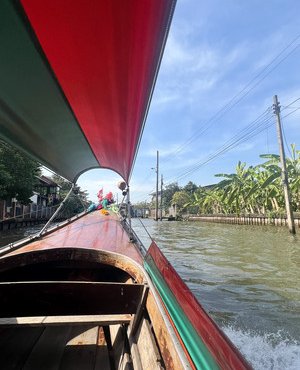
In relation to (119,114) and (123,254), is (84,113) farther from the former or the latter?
(123,254)

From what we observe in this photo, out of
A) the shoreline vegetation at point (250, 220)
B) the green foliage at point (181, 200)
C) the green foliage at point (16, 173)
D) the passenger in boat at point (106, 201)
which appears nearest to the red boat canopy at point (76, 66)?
the passenger in boat at point (106, 201)

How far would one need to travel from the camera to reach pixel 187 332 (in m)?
1.14

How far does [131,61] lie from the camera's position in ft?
5.82

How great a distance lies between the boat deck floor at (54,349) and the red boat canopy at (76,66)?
1654mm

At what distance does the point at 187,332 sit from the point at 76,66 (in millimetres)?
1628

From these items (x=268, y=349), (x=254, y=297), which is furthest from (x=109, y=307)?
(x=254, y=297)

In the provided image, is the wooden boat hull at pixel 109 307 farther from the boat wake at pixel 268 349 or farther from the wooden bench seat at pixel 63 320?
the boat wake at pixel 268 349

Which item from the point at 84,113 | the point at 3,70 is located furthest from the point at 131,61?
the point at 84,113

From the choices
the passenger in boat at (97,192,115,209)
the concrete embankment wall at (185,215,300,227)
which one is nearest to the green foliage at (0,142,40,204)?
the passenger in boat at (97,192,115,209)

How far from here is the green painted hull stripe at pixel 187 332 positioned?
936 mm

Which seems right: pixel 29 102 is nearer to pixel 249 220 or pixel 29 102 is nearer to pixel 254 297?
pixel 254 297

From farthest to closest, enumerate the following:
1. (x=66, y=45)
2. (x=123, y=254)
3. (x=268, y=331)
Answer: (x=268, y=331), (x=123, y=254), (x=66, y=45)

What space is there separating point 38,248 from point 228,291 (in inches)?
143

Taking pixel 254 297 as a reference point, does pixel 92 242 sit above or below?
above
